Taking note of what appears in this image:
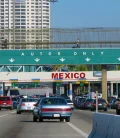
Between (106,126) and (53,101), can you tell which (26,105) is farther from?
(106,126)

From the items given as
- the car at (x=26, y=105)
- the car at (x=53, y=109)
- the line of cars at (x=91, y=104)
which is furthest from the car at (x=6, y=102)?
the car at (x=53, y=109)

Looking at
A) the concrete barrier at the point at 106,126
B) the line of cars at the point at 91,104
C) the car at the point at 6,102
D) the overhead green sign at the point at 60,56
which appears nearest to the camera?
the concrete barrier at the point at 106,126

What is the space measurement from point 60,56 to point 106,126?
2059 inches

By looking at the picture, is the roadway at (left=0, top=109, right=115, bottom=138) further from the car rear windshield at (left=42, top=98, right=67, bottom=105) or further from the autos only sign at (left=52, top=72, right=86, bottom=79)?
the autos only sign at (left=52, top=72, right=86, bottom=79)

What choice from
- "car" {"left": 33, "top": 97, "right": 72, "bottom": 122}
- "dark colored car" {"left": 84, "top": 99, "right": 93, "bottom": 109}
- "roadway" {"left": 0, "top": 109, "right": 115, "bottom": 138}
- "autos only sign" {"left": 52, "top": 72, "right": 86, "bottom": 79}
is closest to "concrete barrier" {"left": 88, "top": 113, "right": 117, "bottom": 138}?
"roadway" {"left": 0, "top": 109, "right": 115, "bottom": 138}

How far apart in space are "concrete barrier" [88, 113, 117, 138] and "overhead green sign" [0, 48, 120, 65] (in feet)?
161

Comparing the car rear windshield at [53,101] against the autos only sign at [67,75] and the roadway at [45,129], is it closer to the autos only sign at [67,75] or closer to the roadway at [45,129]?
the roadway at [45,129]

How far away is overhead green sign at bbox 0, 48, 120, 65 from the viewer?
67.6m

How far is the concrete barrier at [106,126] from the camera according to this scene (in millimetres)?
14172

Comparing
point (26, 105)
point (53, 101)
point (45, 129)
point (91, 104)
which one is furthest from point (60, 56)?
point (45, 129)

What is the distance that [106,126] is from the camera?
15.9 metres

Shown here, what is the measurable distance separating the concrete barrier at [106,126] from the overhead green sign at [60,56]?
49.1 m

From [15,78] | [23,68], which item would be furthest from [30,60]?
[23,68]

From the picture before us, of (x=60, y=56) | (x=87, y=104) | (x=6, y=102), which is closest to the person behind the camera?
(x=6, y=102)
